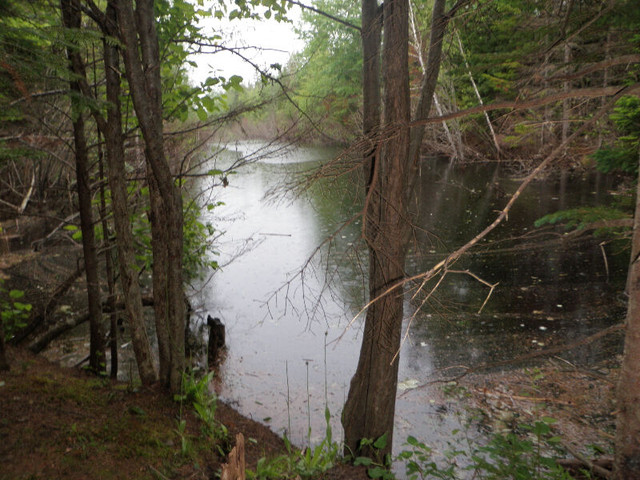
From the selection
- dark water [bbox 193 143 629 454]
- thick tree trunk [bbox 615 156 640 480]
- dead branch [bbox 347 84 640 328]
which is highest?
dead branch [bbox 347 84 640 328]

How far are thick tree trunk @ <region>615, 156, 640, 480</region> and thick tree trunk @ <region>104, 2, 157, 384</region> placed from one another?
4480 millimetres

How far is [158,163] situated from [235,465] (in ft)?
9.66

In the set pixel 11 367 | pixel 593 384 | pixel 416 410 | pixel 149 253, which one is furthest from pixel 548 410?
pixel 11 367

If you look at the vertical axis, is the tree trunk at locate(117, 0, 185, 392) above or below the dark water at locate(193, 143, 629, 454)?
above

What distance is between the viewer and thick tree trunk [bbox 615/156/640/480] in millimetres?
3553

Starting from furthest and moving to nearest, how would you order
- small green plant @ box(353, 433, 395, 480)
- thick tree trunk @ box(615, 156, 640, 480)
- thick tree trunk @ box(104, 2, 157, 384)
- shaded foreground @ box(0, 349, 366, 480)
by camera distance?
1. thick tree trunk @ box(104, 2, 157, 384)
2. small green plant @ box(353, 433, 395, 480)
3. shaded foreground @ box(0, 349, 366, 480)
4. thick tree trunk @ box(615, 156, 640, 480)

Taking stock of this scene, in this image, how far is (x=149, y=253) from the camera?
23.7ft

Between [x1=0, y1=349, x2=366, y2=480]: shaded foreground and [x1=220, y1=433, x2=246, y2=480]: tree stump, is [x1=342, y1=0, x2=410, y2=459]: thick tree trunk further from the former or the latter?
[x1=220, y1=433, x2=246, y2=480]: tree stump

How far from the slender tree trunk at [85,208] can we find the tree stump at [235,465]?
3712 mm

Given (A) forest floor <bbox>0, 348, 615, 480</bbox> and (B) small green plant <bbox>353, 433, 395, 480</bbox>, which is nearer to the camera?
(A) forest floor <bbox>0, 348, 615, 480</bbox>

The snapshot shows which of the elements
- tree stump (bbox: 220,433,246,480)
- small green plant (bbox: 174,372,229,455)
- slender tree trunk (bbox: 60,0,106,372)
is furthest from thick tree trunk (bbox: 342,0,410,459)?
slender tree trunk (bbox: 60,0,106,372)

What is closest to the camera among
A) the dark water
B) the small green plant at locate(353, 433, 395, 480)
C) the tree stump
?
the tree stump

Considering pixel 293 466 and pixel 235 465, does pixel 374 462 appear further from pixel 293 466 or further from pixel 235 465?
pixel 235 465

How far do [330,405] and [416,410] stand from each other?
114cm
